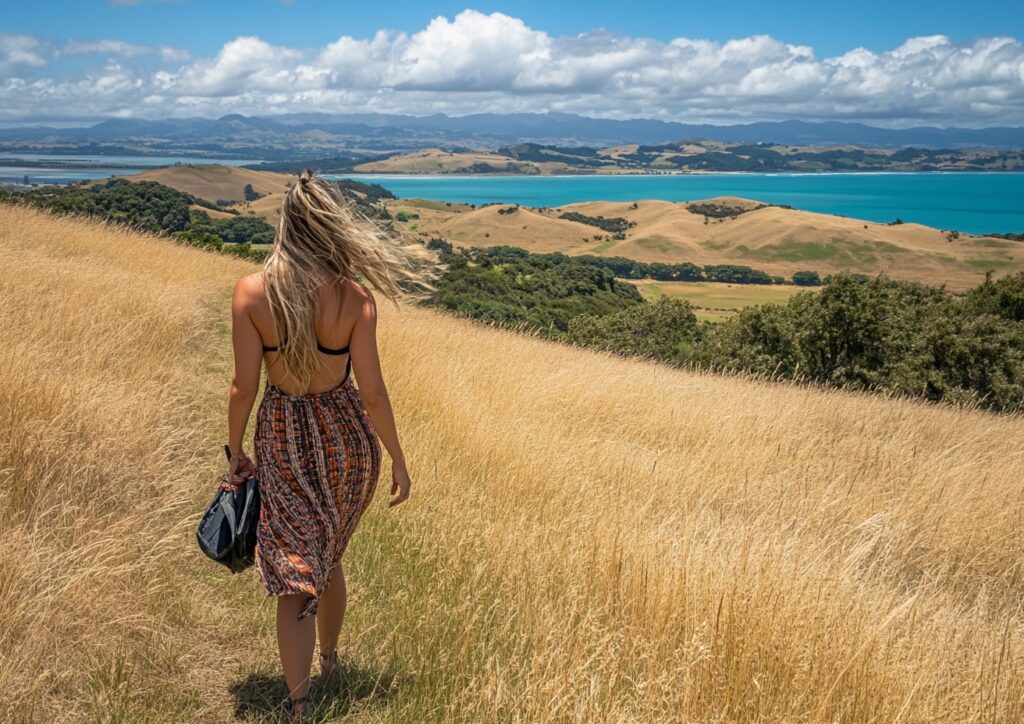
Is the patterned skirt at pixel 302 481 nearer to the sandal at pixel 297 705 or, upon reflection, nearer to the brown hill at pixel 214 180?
the sandal at pixel 297 705

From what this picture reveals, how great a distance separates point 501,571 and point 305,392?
1726 mm

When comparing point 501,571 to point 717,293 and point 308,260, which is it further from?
point 717,293

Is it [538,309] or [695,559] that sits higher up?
[695,559]

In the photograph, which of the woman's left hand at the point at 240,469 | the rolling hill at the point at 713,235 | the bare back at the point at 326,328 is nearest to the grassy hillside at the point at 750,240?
the rolling hill at the point at 713,235

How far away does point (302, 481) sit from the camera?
280 centimetres

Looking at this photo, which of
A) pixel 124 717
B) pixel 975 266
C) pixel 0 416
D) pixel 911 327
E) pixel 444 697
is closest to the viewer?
pixel 124 717

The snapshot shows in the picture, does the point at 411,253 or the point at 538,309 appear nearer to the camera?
the point at 411,253

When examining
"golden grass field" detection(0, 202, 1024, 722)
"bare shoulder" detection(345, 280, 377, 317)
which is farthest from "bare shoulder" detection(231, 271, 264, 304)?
"golden grass field" detection(0, 202, 1024, 722)

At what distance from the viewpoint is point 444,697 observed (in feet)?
9.96

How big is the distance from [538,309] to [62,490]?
4571 cm

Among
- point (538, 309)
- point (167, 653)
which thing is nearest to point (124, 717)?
point (167, 653)

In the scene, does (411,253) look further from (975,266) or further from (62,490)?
(975,266)

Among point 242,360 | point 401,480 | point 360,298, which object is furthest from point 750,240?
point 242,360

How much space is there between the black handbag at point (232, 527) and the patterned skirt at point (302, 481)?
0.03 metres
